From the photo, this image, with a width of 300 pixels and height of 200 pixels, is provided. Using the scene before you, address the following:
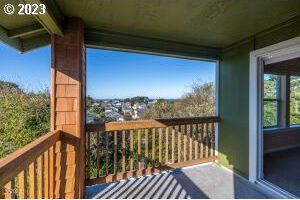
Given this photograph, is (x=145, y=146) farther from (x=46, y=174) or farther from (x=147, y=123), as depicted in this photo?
(x=46, y=174)

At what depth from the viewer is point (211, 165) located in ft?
11.3

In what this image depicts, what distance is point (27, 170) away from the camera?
1.34m

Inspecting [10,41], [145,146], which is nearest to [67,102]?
[10,41]

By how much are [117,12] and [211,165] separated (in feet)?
9.86

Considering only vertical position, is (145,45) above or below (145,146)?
above

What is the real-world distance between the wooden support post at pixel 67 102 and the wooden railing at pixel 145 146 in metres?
0.39

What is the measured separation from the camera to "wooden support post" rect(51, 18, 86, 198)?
7.15 feet

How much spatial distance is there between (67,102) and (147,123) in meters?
1.26

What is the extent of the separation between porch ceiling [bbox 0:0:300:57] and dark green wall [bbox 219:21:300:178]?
0.71ft

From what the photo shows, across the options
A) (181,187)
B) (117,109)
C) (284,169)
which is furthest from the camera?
(284,169)

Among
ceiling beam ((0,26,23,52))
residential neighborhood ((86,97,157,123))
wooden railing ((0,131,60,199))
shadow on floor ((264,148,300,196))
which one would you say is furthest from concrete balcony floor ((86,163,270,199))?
ceiling beam ((0,26,23,52))

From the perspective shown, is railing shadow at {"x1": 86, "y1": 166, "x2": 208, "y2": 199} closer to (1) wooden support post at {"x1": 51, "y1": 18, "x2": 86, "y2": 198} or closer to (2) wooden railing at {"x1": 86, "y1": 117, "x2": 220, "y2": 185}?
(2) wooden railing at {"x1": 86, "y1": 117, "x2": 220, "y2": 185}

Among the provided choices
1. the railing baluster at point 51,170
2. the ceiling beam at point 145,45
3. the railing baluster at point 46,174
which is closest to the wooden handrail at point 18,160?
the railing baluster at point 46,174

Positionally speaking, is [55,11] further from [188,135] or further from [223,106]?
[223,106]
